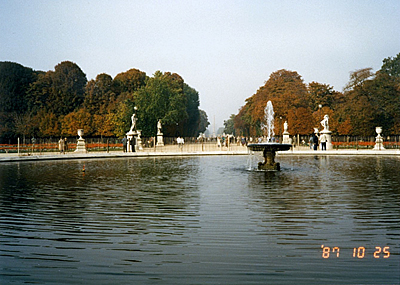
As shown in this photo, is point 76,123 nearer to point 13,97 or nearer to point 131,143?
point 13,97

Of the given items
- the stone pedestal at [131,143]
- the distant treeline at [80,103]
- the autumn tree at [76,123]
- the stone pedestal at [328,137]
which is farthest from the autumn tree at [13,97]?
the stone pedestal at [328,137]

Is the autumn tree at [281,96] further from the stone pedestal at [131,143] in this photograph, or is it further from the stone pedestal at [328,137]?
the stone pedestal at [131,143]

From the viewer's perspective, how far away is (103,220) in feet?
26.2

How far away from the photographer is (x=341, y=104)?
6844 centimetres

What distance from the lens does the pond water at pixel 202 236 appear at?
15.9ft

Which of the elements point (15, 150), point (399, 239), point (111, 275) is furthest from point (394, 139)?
point (111, 275)

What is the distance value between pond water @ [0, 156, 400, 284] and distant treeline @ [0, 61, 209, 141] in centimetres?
4896

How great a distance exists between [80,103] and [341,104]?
44.8m

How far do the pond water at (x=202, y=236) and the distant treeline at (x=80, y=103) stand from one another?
1928 inches

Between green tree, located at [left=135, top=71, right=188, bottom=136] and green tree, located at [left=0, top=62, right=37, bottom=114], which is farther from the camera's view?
green tree, located at [left=0, top=62, right=37, bottom=114]

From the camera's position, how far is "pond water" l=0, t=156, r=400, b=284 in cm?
485

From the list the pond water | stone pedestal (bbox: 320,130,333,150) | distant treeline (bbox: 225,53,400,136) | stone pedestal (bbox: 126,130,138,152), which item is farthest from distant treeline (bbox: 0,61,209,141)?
the pond water

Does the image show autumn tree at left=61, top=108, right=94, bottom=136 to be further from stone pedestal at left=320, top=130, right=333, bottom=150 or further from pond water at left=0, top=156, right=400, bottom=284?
pond water at left=0, top=156, right=400, bottom=284

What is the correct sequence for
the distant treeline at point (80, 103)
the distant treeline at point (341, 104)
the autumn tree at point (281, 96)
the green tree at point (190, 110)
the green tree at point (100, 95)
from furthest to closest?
the green tree at point (190, 110) < the green tree at point (100, 95) < the autumn tree at point (281, 96) < the distant treeline at point (80, 103) < the distant treeline at point (341, 104)
